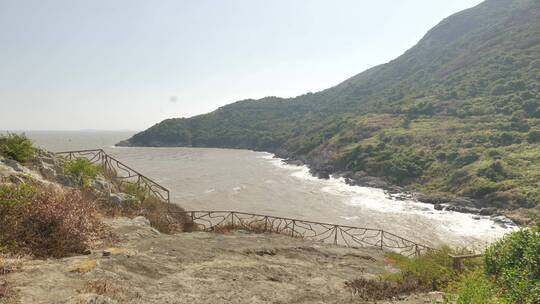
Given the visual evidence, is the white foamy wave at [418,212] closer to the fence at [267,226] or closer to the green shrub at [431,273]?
the fence at [267,226]

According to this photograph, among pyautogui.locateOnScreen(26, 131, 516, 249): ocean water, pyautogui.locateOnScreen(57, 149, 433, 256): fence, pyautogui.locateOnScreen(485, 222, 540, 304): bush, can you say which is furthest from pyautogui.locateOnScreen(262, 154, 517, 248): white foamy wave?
pyautogui.locateOnScreen(485, 222, 540, 304): bush

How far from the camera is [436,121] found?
80.4m

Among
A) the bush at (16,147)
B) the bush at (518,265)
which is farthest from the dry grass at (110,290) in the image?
the bush at (16,147)

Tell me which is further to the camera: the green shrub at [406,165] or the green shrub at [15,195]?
the green shrub at [406,165]

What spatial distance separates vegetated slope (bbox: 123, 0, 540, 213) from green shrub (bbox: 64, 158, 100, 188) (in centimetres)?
4376

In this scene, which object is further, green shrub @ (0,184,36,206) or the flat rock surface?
green shrub @ (0,184,36,206)

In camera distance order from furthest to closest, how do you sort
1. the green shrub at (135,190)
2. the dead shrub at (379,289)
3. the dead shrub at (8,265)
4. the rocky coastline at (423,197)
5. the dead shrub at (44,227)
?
1. the rocky coastline at (423,197)
2. the green shrub at (135,190)
3. the dead shrub at (379,289)
4. the dead shrub at (44,227)
5. the dead shrub at (8,265)

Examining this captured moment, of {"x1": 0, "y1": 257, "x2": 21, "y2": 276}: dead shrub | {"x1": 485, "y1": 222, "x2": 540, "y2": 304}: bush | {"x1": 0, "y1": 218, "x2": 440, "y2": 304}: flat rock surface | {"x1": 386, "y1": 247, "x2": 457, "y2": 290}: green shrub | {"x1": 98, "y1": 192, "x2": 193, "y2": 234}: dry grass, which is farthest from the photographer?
{"x1": 98, "y1": 192, "x2": 193, "y2": 234}: dry grass

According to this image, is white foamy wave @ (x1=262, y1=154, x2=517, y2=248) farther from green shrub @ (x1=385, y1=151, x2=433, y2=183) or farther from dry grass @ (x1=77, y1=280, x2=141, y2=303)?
dry grass @ (x1=77, y1=280, x2=141, y2=303)

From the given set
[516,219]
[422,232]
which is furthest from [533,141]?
[422,232]

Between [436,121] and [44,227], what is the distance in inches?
3286

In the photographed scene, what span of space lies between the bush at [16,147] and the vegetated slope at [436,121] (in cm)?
4654

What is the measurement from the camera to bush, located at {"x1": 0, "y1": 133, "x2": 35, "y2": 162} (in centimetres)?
1566

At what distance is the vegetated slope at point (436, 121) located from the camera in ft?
172
